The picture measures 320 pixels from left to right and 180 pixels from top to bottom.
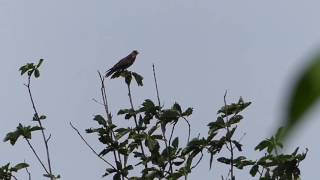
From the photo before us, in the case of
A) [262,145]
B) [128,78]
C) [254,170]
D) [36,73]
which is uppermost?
[36,73]

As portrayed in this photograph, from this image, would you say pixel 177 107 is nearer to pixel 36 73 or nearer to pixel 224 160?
pixel 224 160

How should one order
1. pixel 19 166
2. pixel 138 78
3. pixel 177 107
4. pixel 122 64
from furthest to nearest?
pixel 122 64 → pixel 138 78 → pixel 19 166 → pixel 177 107

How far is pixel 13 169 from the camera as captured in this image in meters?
8.44

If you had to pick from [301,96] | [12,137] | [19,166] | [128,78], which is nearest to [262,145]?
[128,78]

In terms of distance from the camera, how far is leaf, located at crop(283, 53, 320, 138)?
0.49 meters

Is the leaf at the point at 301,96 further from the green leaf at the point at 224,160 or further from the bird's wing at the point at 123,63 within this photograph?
the bird's wing at the point at 123,63

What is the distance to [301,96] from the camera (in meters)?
0.49

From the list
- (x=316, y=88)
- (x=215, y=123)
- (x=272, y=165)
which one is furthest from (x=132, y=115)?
(x=316, y=88)

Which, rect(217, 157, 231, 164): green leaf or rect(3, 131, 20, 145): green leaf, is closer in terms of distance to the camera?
rect(217, 157, 231, 164): green leaf

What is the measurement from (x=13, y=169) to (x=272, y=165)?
122 inches

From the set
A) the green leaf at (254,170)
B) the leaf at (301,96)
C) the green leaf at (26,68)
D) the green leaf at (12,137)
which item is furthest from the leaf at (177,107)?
the leaf at (301,96)

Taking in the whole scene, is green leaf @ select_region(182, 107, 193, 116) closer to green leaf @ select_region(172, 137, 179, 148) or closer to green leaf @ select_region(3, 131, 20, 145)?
green leaf @ select_region(172, 137, 179, 148)

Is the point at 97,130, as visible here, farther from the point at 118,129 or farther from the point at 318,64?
the point at 318,64

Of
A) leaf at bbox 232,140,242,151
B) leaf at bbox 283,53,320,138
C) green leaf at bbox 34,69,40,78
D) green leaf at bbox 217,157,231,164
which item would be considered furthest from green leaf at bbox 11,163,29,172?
leaf at bbox 283,53,320,138
